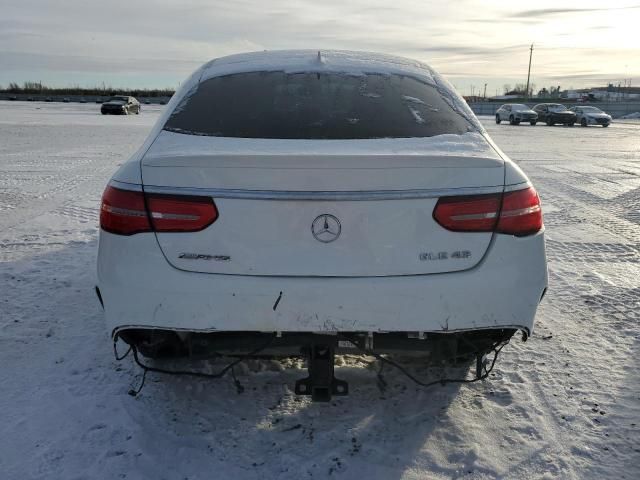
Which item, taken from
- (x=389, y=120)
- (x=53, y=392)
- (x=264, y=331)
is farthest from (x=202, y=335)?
(x=389, y=120)

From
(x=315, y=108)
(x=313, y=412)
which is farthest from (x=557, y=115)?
(x=313, y=412)

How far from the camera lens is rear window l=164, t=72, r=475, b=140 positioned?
2.70m

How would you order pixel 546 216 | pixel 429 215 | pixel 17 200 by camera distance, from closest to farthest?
pixel 429 215, pixel 546 216, pixel 17 200

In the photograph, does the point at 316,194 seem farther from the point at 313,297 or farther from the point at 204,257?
the point at 204,257

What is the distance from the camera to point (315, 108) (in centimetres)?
292

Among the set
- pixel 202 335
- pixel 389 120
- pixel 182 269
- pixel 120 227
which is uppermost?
pixel 389 120

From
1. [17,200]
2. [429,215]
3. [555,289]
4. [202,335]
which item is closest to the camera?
[429,215]

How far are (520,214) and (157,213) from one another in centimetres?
146

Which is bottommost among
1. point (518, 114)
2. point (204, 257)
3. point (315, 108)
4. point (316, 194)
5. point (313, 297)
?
point (518, 114)

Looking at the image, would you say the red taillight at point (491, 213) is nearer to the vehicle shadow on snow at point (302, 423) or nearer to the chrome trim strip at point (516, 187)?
the chrome trim strip at point (516, 187)

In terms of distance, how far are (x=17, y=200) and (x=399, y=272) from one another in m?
7.01

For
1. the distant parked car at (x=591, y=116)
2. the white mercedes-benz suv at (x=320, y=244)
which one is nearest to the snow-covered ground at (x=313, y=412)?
the white mercedes-benz suv at (x=320, y=244)

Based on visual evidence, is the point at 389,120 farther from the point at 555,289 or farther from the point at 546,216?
the point at 546,216

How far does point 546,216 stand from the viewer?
7.18 metres
